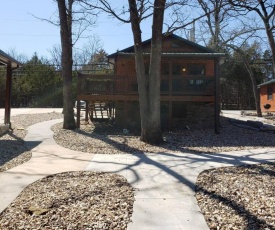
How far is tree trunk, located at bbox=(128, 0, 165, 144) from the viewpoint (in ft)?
31.0

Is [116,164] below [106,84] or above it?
below

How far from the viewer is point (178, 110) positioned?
1495 cm

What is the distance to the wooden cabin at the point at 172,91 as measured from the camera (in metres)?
12.9

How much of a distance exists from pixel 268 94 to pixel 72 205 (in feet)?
93.8

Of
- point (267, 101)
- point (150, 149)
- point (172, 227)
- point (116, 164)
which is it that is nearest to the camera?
point (172, 227)

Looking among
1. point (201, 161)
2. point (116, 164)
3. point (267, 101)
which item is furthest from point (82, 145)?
point (267, 101)

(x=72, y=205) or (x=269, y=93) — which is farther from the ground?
(x=269, y=93)

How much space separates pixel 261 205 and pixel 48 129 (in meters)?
10.3

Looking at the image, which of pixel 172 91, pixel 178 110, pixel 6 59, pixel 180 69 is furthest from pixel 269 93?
pixel 6 59

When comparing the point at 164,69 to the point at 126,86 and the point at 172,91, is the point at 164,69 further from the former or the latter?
the point at 126,86

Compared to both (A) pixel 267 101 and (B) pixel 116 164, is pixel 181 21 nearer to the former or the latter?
(B) pixel 116 164

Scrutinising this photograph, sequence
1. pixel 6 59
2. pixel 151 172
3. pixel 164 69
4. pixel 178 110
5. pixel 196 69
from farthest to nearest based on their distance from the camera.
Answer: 1. pixel 196 69
2. pixel 164 69
3. pixel 178 110
4. pixel 6 59
5. pixel 151 172

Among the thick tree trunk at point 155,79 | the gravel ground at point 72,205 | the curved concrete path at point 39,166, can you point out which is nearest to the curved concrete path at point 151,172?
the curved concrete path at point 39,166

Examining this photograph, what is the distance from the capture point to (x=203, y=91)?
13047mm
